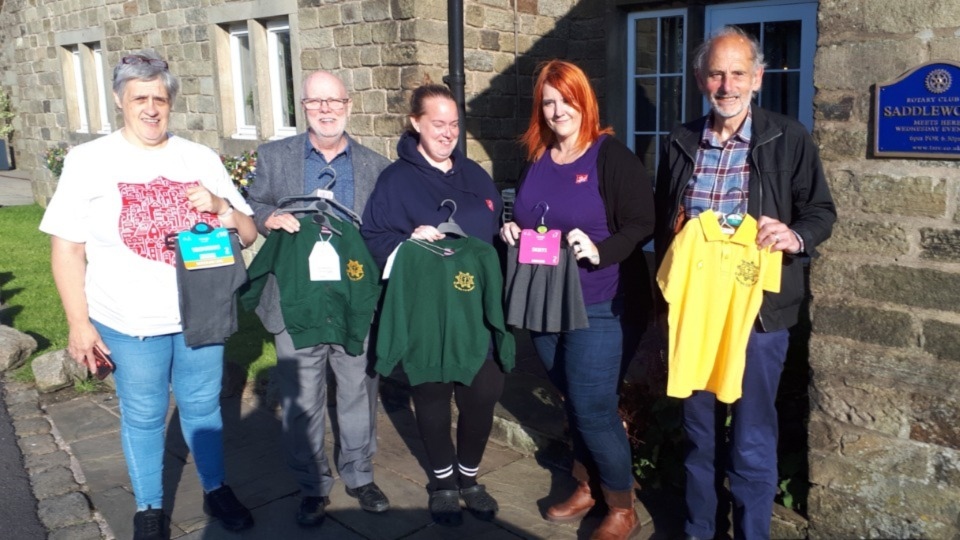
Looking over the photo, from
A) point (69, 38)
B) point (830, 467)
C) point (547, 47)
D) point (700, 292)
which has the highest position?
point (69, 38)

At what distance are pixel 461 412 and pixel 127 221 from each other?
1.67 meters

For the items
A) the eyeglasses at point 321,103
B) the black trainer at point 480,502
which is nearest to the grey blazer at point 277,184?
the eyeglasses at point 321,103

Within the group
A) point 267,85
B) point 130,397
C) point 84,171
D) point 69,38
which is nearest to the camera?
point 84,171

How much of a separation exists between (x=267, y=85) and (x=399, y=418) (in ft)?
17.4

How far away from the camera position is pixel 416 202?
12.4 ft

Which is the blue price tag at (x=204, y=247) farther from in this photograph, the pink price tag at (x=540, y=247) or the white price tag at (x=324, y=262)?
the pink price tag at (x=540, y=247)

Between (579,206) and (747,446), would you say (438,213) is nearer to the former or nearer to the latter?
(579,206)

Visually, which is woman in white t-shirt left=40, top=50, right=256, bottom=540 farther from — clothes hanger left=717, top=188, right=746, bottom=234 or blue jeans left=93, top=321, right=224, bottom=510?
clothes hanger left=717, top=188, right=746, bottom=234

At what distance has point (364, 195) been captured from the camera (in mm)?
3938

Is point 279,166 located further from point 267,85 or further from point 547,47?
point 267,85

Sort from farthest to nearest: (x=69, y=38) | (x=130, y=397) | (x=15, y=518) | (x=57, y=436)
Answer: (x=69, y=38), (x=57, y=436), (x=15, y=518), (x=130, y=397)

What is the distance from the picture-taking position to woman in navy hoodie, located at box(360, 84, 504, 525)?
3746 millimetres

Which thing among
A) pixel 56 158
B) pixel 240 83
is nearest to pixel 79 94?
pixel 56 158

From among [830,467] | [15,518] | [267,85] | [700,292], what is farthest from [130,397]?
[267,85]
